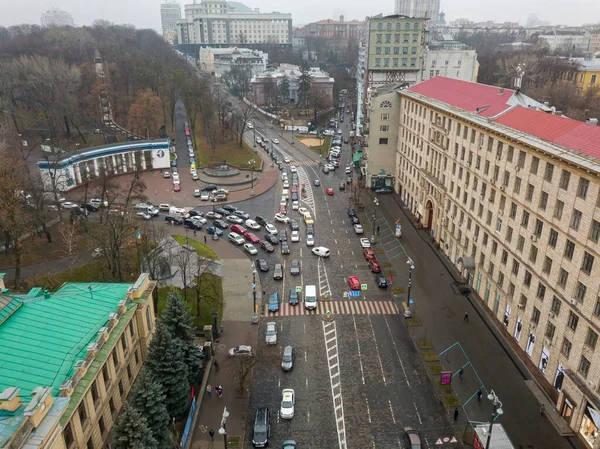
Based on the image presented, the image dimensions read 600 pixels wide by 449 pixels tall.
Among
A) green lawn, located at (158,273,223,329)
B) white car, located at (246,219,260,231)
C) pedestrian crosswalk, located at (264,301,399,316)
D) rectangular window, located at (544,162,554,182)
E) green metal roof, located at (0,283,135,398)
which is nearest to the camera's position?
green metal roof, located at (0,283,135,398)

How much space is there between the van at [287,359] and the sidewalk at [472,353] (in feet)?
41.7

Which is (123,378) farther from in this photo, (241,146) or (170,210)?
(241,146)

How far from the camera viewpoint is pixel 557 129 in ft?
132

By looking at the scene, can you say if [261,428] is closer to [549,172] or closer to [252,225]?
[549,172]

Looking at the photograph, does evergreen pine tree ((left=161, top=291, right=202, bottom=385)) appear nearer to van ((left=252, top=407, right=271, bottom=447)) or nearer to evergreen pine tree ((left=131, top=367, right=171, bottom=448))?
evergreen pine tree ((left=131, top=367, right=171, bottom=448))

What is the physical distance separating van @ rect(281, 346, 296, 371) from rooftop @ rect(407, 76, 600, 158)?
2920 centimetres

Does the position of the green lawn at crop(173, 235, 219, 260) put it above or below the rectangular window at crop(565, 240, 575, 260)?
below

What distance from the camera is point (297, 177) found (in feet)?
319

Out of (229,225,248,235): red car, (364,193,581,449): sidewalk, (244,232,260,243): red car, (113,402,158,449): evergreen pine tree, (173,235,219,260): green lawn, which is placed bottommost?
(364,193,581,449): sidewalk

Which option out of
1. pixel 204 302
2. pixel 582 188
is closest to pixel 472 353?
pixel 582 188

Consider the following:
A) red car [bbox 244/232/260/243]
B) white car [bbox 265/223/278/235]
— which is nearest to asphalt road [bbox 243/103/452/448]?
red car [bbox 244/232/260/243]

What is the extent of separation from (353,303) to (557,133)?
26.5 meters

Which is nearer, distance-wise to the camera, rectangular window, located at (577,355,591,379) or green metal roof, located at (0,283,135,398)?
green metal roof, located at (0,283,135,398)

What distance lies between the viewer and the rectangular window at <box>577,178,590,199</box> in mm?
33625
